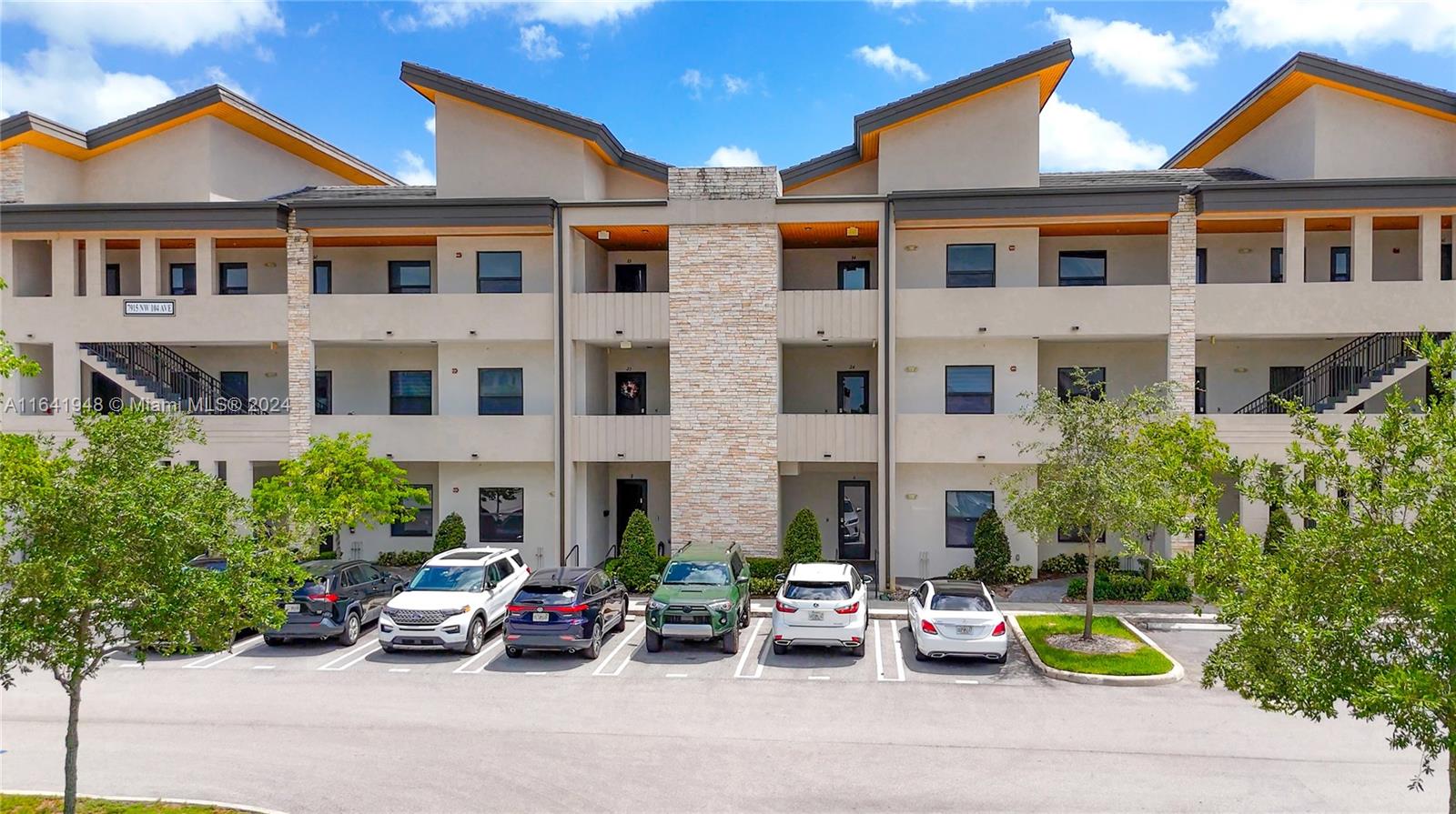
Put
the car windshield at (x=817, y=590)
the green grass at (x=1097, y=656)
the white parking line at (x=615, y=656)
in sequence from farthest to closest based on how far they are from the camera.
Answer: the car windshield at (x=817, y=590), the white parking line at (x=615, y=656), the green grass at (x=1097, y=656)

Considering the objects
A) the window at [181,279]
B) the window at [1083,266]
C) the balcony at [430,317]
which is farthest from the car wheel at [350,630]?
the window at [1083,266]

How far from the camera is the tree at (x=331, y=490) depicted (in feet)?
62.2

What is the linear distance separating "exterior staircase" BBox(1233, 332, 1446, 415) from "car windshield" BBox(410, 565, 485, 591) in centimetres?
1979

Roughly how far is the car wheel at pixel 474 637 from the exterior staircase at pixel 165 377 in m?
12.6

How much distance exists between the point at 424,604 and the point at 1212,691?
1413 centimetres

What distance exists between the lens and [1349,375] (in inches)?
933

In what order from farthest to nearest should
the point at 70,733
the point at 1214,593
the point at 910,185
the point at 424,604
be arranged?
the point at 910,185
the point at 424,604
the point at 70,733
the point at 1214,593

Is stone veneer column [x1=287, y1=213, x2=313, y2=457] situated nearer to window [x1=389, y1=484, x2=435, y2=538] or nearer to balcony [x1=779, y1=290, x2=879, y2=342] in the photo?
window [x1=389, y1=484, x2=435, y2=538]

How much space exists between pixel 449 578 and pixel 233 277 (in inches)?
595

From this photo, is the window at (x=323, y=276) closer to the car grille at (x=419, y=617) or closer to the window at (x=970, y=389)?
the car grille at (x=419, y=617)

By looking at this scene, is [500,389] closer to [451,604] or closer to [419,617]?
[451,604]

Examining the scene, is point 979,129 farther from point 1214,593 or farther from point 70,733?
point 70,733

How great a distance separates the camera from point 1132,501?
51.5 ft

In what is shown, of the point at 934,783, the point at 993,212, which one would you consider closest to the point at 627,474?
the point at 993,212
